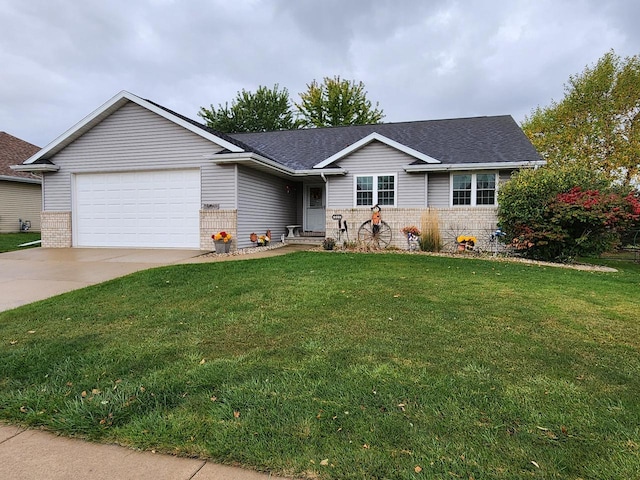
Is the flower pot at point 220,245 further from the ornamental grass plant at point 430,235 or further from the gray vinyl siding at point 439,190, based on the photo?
the gray vinyl siding at point 439,190

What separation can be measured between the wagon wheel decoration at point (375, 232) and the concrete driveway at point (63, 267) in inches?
211

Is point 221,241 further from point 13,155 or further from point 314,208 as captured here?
point 13,155

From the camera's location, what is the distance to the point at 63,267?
8523 mm

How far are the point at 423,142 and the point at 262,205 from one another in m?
6.68

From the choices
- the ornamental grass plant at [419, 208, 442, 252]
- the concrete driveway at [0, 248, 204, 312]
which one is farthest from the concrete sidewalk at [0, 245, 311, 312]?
the ornamental grass plant at [419, 208, 442, 252]

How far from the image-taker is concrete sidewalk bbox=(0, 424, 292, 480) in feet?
6.13

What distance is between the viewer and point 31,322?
432 centimetres

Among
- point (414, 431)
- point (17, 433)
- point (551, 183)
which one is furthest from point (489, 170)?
point (17, 433)

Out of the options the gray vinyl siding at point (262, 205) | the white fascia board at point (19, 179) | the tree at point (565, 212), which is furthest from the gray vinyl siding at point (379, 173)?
the white fascia board at point (19, 179)

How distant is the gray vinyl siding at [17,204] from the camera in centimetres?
1856

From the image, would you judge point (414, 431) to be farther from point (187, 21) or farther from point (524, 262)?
point (187, 21)

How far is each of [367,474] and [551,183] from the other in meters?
10.5

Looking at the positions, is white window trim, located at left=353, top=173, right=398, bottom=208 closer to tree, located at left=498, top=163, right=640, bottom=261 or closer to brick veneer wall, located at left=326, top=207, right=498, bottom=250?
brick veneer wall, located at left=326, top=207, right=498, bottom=250

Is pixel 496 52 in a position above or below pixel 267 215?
above
